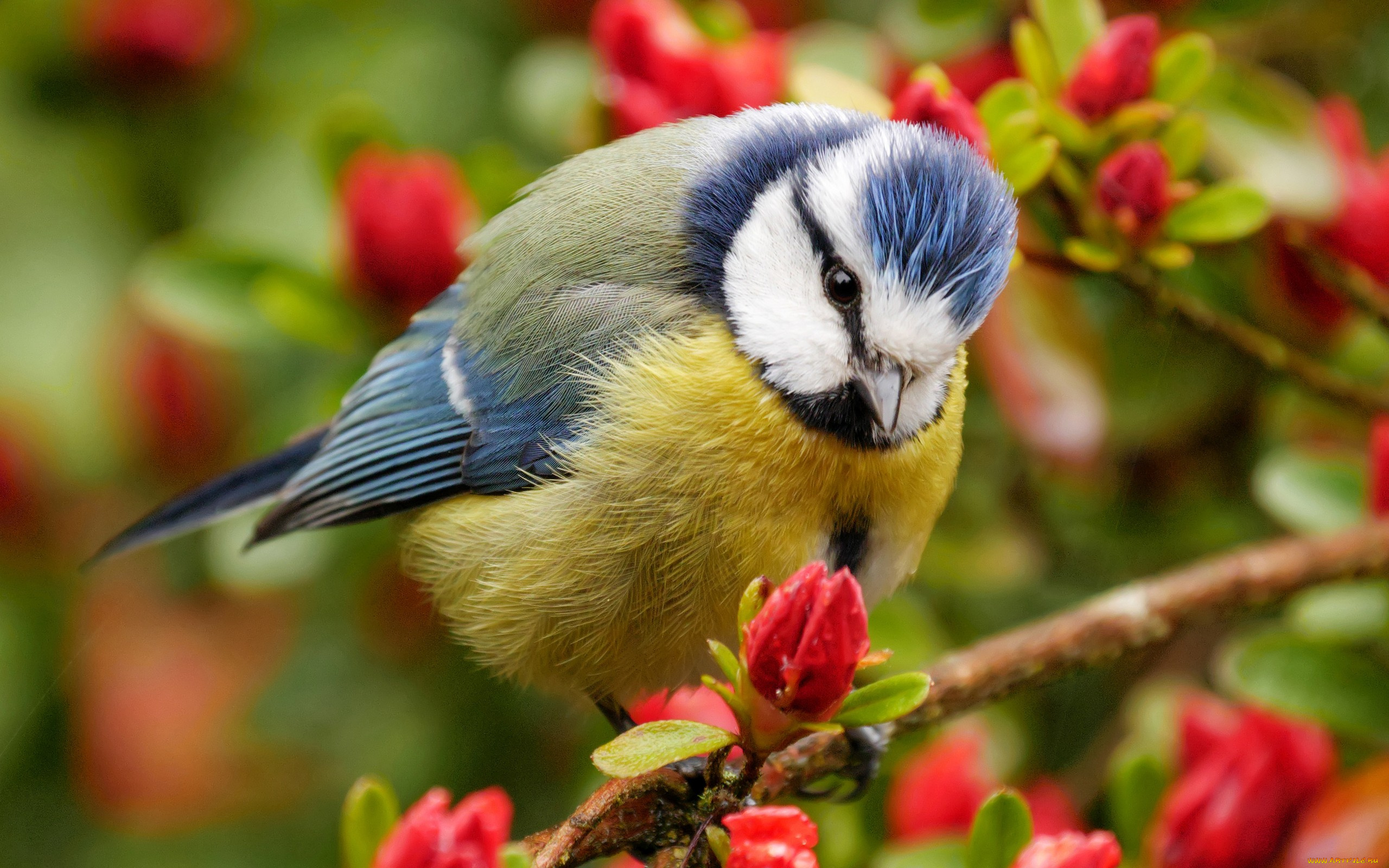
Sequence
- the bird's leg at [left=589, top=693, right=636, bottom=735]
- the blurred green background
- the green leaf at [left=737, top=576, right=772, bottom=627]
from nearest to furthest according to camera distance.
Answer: the green leaf at [left=737, top=576, right=772, bottom=627] < the bird's leg at [left=589, top=693, right=636, bottom=735] < the blurred green background

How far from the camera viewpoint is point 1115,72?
1.50m

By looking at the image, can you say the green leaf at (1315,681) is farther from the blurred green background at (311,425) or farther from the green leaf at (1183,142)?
the green leaf at (1183,142)

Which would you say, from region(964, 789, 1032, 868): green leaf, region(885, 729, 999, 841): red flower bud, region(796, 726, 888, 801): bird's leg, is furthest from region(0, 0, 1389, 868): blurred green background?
region(964, 789, 1032, 868): green leaf

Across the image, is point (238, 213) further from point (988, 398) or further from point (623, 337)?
point (988, 398)

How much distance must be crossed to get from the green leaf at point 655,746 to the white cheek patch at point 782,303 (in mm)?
471

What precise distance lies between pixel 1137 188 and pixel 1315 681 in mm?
642

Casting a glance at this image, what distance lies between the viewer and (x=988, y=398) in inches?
82.7

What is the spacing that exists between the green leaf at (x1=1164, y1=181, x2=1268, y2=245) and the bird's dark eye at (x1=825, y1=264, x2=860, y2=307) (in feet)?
1.43

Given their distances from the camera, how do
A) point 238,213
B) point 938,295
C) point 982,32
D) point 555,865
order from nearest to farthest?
point 555,865
point 938,295
point 982,32
point 238,213

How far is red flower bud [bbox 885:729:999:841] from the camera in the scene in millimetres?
1494

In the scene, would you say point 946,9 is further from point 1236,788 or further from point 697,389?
point 1236,788

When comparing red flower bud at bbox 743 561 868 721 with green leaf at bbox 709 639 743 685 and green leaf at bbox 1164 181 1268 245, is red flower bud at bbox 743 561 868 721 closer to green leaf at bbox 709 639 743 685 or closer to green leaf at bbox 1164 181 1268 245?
green leaf at bbox 709 639 743 685

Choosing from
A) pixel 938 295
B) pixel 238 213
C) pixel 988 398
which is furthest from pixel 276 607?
pixel 938 295

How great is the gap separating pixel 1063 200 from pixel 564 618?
0.82m
